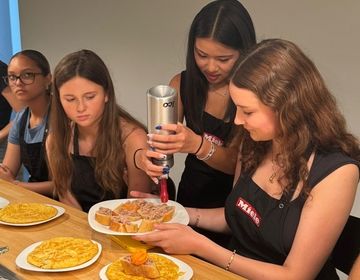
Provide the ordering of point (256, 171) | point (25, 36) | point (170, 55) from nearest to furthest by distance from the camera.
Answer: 1. point (256, 171)
2. point (170, 55)
3. point (25, 36)

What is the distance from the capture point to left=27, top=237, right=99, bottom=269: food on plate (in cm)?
124

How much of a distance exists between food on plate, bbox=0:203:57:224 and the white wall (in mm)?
1651

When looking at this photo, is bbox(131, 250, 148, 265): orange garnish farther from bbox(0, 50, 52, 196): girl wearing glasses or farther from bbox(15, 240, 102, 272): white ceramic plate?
bbox(0, 50, 52, 196): girl wearing glasses

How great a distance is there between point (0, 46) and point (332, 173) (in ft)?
13.1

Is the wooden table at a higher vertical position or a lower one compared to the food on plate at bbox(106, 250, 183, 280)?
lower

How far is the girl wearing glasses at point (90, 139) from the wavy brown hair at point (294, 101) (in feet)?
2.29

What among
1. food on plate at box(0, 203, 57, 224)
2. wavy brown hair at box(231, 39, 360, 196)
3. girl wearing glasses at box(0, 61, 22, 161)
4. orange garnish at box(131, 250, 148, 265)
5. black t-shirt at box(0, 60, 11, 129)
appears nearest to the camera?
orange garnish at box(131, 250, 148, 265)

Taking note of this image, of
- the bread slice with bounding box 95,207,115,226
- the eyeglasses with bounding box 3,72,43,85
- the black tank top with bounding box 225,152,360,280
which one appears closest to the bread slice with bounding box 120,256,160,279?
the bread slice with bounding box 95,207,115,226

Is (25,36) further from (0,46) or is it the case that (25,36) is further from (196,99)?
(196,99)

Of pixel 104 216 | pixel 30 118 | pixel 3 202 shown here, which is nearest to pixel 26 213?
pixel 3 202

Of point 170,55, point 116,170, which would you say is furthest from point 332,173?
point 170,55

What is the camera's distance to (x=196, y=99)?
1.90 meters

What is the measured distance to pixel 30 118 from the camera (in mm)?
2414

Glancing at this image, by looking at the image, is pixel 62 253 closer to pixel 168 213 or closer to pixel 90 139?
pixel 168 213
